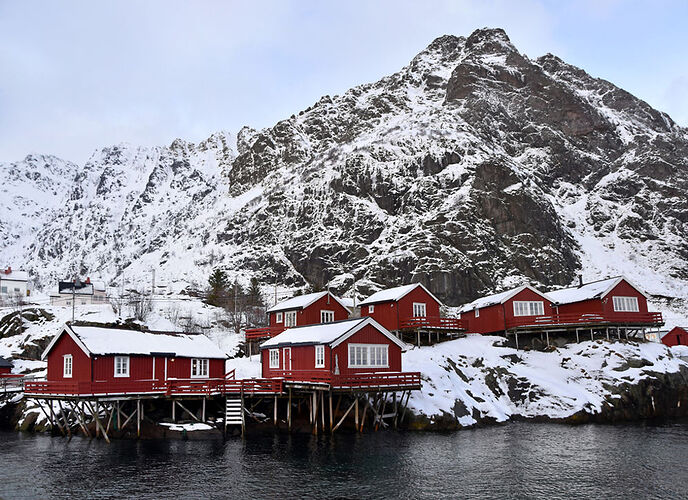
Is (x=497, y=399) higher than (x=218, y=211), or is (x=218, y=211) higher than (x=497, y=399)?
(x=218, y=211)

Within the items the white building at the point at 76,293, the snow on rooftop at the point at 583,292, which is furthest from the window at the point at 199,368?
the white building at the point at 76,293

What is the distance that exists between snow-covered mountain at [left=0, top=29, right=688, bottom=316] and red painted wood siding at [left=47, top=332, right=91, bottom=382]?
267 feet

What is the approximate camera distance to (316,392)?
4450cm

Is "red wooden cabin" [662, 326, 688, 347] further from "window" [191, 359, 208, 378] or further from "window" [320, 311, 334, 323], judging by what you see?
"window" [191, 359, 208, 378]

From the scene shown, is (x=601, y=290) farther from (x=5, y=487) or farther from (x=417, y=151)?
(x=417, y=151)

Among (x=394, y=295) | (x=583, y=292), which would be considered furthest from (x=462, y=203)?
(x=394, y=295)

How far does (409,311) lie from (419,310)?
5.62 ft

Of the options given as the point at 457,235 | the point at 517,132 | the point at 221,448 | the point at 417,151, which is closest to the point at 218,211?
the point at 417,151

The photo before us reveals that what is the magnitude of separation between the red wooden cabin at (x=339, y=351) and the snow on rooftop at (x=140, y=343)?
689 centimetres

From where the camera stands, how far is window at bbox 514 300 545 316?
211 ft

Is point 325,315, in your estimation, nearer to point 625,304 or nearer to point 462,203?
point 625,304

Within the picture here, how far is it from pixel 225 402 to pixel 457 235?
299 feet

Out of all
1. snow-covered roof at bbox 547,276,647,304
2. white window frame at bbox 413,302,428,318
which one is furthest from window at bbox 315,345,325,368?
snow-covered roof at bbox 547,276,647,304

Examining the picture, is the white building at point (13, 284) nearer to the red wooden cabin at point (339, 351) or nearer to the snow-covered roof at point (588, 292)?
the red wooden cabin at point (339, 351)
